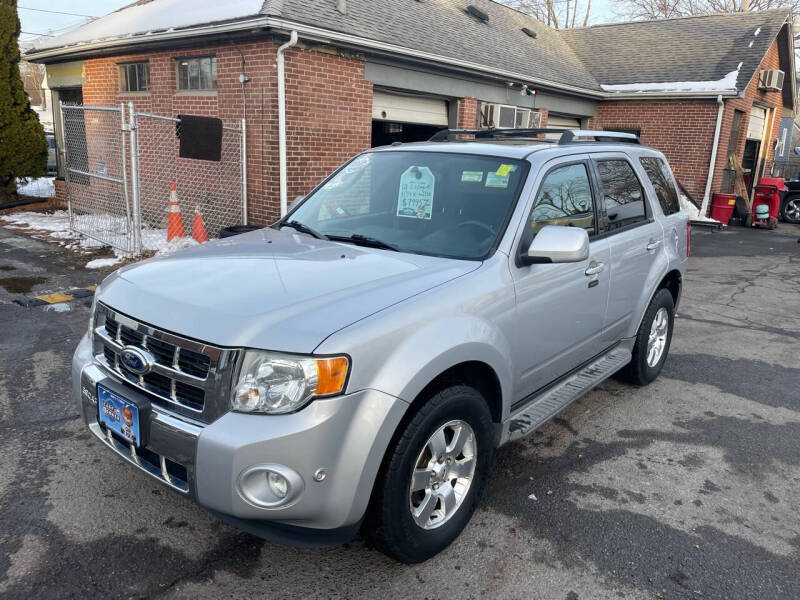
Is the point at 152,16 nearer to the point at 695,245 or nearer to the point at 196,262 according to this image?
the point at 196,262

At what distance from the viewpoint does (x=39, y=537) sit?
2.90m

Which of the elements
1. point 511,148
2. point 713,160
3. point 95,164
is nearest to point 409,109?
point 95,164

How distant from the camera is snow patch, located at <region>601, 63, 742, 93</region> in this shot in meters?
15.8

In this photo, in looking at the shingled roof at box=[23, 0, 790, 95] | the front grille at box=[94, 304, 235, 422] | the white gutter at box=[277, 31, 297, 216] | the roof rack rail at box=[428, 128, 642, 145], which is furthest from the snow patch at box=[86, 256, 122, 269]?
the front grille at box=[94, 304, 235, 422]

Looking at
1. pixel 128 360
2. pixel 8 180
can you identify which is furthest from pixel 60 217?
pixel 128 360

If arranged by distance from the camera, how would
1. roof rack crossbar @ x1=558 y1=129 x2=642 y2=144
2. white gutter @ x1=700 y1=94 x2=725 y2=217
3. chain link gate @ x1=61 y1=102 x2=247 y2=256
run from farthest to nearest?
white gutter @ x1=700 y1=94 x2=725 y2=217 → chain link gate @ x1=61 y1=102 x2=247 y2=256 → roof rack crossbar @ x1=558 y1=129 x2=642 y2=144

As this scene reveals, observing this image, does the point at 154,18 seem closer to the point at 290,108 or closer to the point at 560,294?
the point at 290,108

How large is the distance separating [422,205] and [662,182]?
2.52 m

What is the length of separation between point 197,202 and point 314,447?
9.19 m

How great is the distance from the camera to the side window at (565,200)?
3.46 meters

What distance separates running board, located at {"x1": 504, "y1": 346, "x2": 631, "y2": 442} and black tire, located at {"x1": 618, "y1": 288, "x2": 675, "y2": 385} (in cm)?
27

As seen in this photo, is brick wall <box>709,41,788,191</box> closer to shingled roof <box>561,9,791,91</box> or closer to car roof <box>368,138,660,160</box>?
shingled roof <box>561,9,791,91</box>

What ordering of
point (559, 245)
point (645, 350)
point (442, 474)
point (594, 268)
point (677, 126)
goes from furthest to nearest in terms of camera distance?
point (677, 126), point (645, 350), point (594, 268), point (559, 245), point (442, 474)

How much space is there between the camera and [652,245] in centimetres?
457
